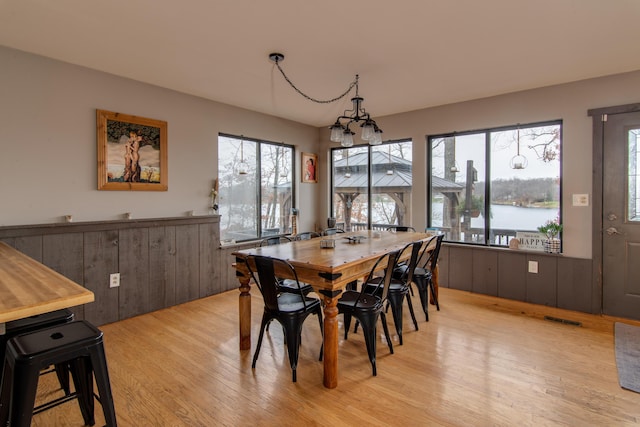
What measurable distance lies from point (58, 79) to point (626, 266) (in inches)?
224

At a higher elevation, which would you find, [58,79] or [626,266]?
[58,79]

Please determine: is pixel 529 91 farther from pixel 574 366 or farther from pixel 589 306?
pixel 574 366

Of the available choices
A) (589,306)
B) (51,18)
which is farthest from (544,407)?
(51,18)

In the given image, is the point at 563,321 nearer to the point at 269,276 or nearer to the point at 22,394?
the point at 269,276

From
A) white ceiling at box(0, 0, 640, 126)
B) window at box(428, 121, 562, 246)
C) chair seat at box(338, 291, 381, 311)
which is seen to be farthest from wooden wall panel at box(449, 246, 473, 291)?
chair seat at box(338, 291, 381, 311)

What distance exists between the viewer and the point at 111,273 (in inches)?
128

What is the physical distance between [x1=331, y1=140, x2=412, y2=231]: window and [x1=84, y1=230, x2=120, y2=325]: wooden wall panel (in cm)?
339

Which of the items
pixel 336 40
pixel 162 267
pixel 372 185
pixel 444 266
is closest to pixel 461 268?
pixel 444 266

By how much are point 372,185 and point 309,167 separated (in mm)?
1113

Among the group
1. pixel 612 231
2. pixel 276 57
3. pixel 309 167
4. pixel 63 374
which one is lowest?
pixel 63 374

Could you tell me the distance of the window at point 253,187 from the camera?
14.6 feet

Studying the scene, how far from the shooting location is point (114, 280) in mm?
3271

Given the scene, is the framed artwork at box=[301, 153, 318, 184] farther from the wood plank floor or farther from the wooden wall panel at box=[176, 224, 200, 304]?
the wood plank floor

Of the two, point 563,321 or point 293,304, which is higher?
point 293,304
